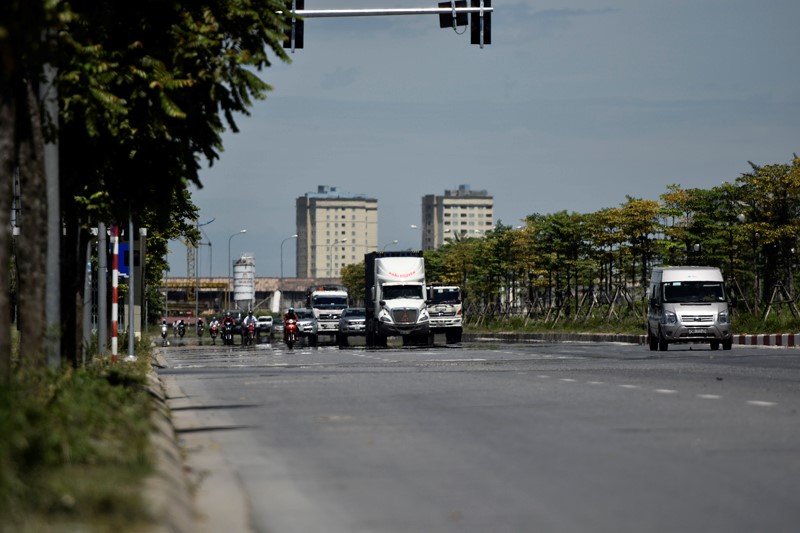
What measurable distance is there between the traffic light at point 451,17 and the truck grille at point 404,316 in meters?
32.1

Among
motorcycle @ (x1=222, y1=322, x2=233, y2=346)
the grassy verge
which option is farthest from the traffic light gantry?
motorcycle @ (x1=222, y1=322, x2=233, y2=346)

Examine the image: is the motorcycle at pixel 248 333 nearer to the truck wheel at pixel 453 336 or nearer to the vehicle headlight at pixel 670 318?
the truck wheel at pixel 453 336

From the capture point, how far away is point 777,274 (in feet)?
178

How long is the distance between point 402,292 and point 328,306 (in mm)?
20037

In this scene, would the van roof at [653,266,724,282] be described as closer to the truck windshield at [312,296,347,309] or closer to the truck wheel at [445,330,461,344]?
the truck wheel at [445,330,461,344]

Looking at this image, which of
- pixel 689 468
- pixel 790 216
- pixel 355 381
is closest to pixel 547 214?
pixel 790 216

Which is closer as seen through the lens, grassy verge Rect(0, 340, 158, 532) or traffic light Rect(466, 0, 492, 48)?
grassy verge Rect(0, 340, 158, 532)

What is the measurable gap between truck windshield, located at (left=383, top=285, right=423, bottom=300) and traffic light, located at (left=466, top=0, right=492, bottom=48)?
1278 inches

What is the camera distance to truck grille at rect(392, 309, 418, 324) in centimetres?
5609

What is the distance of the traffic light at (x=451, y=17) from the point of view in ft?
79.5

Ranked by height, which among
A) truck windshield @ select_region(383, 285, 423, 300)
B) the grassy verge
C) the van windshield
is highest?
truck windshield @ select_region(383, 285, 423, 300)

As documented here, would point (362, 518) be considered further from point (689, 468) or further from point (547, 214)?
point (547, 214)

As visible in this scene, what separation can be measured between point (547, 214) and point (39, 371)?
67.6m

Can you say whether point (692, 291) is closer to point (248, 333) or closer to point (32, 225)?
point (32, 225)
